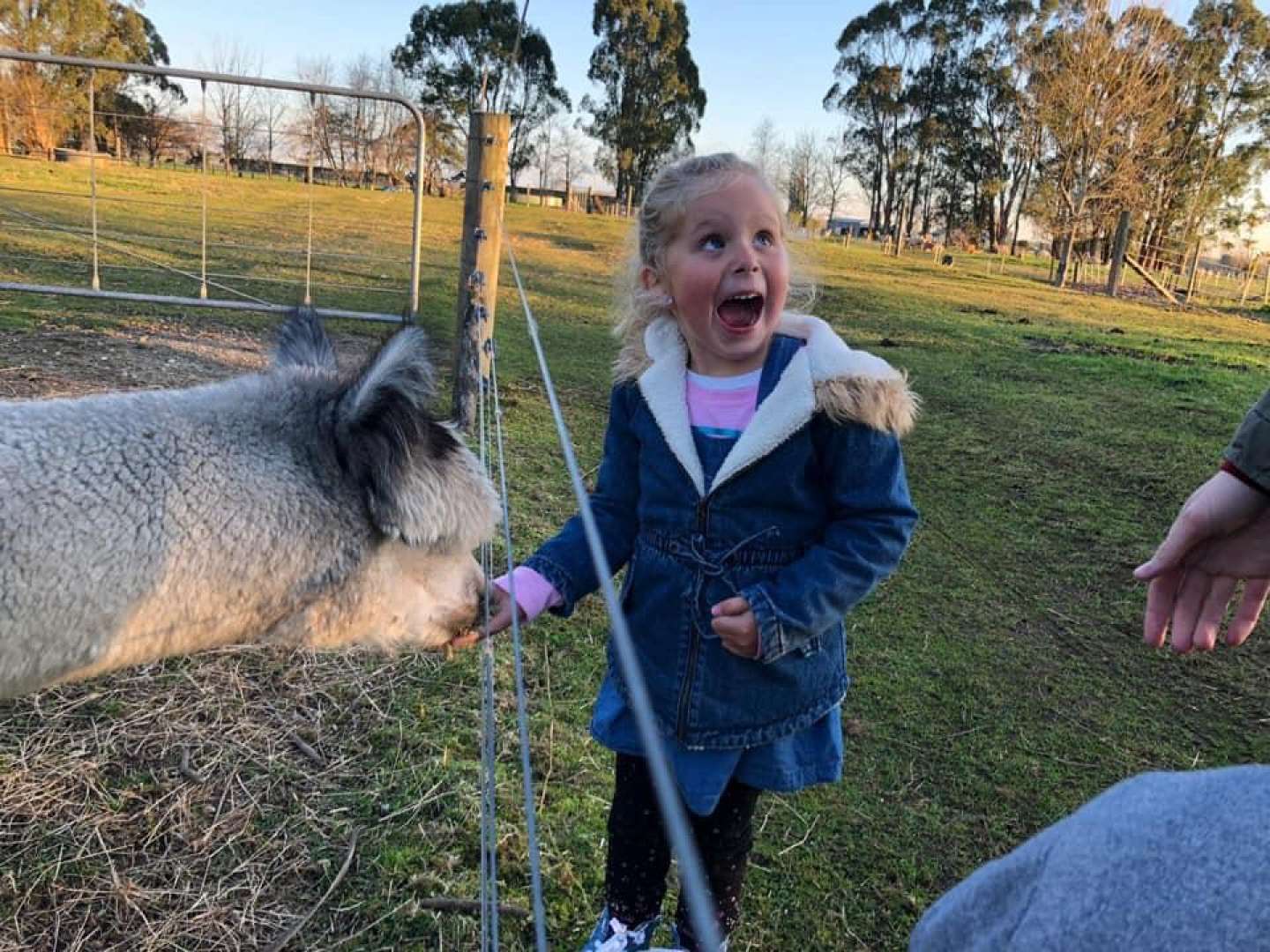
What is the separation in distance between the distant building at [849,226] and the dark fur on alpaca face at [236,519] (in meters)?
48.0

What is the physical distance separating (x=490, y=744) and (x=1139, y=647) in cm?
286

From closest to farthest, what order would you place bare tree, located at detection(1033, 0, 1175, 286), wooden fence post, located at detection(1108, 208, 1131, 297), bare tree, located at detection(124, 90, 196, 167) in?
bare tree, located at detection(124, 90, 196, 167) → wooden fence post, located at detection(1108, 208, 1131, 297) → bare tree, located at detection(1033, 0, 1175, 286)

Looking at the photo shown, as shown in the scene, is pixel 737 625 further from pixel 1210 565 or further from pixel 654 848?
pixel 1210 565

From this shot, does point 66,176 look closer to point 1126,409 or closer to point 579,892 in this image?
point 1126,409

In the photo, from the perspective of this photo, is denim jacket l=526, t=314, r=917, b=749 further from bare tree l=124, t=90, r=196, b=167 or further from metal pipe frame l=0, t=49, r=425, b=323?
bare tree l=124, t=90, r=196, b=167

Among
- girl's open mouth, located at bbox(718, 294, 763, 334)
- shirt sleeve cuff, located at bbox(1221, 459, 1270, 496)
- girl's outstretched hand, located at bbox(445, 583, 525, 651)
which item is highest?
girl's open mouth, located at bbox(718, 294, 763, 334)

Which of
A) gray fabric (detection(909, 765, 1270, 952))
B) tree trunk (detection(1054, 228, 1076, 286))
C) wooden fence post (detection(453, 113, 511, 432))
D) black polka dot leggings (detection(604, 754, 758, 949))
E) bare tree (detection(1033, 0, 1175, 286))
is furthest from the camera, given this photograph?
bare tree (detection(1033, 0, 1175, 286))

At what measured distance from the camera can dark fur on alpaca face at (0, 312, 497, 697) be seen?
149 cm

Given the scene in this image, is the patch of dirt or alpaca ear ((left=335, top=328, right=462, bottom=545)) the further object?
the patch of dirt

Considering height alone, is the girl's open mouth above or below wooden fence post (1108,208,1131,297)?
below

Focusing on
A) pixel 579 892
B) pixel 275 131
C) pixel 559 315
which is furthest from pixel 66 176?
pixel 579 892

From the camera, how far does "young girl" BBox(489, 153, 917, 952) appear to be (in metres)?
1.62

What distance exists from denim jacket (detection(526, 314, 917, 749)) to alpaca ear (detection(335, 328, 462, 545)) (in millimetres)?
444

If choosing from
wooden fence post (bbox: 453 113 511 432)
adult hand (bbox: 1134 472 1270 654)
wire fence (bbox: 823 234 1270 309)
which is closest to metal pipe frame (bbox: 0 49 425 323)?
wooden fence post (bbox: 453 113 511 432)
